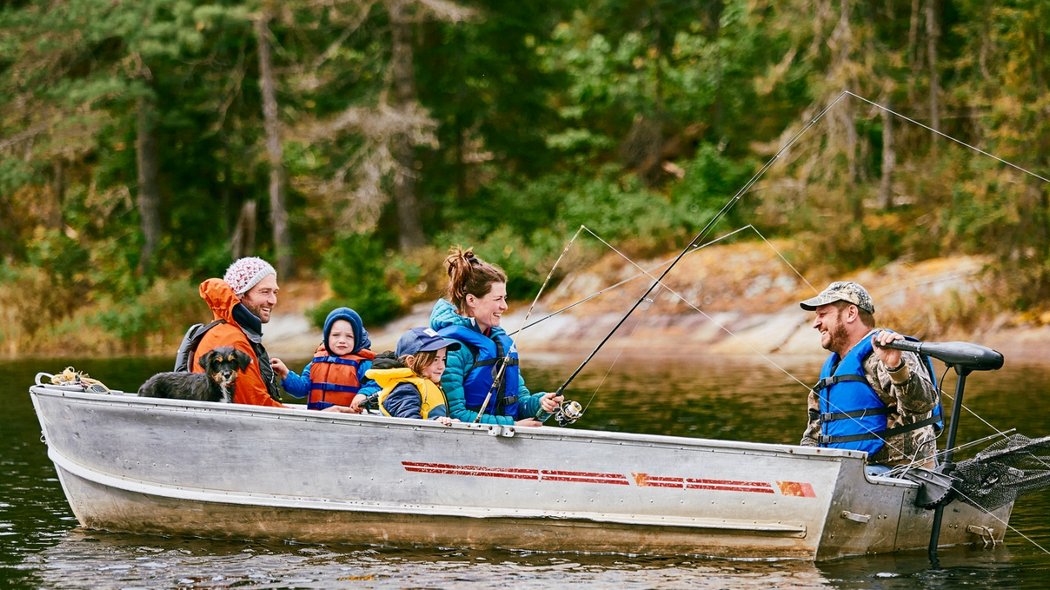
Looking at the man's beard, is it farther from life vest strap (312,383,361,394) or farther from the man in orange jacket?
the man in orange jacket

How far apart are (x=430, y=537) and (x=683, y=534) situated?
155 cm

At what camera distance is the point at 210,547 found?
886cm

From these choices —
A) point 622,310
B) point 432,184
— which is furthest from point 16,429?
point 432,184

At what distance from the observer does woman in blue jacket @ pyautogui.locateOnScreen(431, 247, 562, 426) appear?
846 centimetres

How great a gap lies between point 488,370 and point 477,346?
18cm

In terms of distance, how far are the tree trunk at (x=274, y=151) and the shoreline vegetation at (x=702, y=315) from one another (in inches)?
30.2

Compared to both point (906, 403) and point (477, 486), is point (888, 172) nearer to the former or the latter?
point (906, 403)

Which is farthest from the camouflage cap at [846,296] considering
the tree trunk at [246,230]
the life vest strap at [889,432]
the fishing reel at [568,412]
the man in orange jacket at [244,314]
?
the tree trunk at [246,230]

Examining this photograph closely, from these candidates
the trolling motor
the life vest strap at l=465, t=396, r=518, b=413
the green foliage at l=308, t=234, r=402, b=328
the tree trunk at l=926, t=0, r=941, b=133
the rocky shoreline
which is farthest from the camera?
the green foliage at l=308, t=234, r=402, b=328

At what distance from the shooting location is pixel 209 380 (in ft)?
28.3

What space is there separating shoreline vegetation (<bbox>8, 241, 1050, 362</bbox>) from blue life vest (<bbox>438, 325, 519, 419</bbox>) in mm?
12827

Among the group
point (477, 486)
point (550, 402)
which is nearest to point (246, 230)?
point (477, 486)

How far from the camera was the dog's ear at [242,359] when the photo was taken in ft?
28.2

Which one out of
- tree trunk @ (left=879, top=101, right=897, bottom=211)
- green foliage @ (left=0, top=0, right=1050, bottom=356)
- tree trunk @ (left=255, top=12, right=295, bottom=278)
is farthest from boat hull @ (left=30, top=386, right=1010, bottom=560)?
tree trunk @ (left=255, top=12, right=295, bottom=278)
